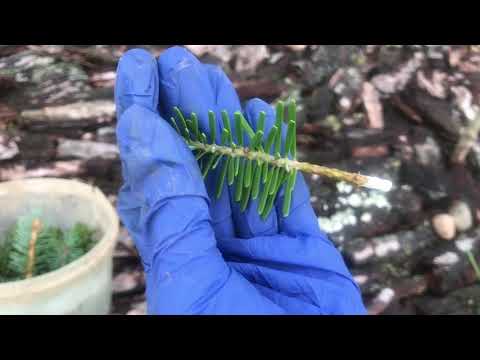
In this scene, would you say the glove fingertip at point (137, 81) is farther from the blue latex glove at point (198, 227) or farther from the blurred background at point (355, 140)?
the blurred background at point (355, 140)

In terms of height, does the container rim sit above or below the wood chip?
below

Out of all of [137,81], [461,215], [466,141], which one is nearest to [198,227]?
[137,81]

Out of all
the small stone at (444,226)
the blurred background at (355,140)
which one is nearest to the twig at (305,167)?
the blurred background at (355,140)

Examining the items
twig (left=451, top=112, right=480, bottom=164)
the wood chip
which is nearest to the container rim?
the wood chip

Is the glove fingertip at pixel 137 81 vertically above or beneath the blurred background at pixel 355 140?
above

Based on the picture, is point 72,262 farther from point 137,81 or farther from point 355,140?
point 355,140

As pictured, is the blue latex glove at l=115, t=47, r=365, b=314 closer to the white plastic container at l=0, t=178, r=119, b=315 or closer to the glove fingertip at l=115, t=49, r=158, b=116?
the glove fingertip at l=115, t=49, r=158, b=116

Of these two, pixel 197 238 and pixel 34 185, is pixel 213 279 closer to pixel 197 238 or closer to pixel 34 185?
pixel 197 238

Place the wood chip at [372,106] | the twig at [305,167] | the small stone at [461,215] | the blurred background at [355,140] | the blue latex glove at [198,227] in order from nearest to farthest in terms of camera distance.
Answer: the twig at [305,167] → the blue latex glove at [198,227] → the blurred background at [355,140] → the small stone at [461,215] → the wood chip at [372,106]
